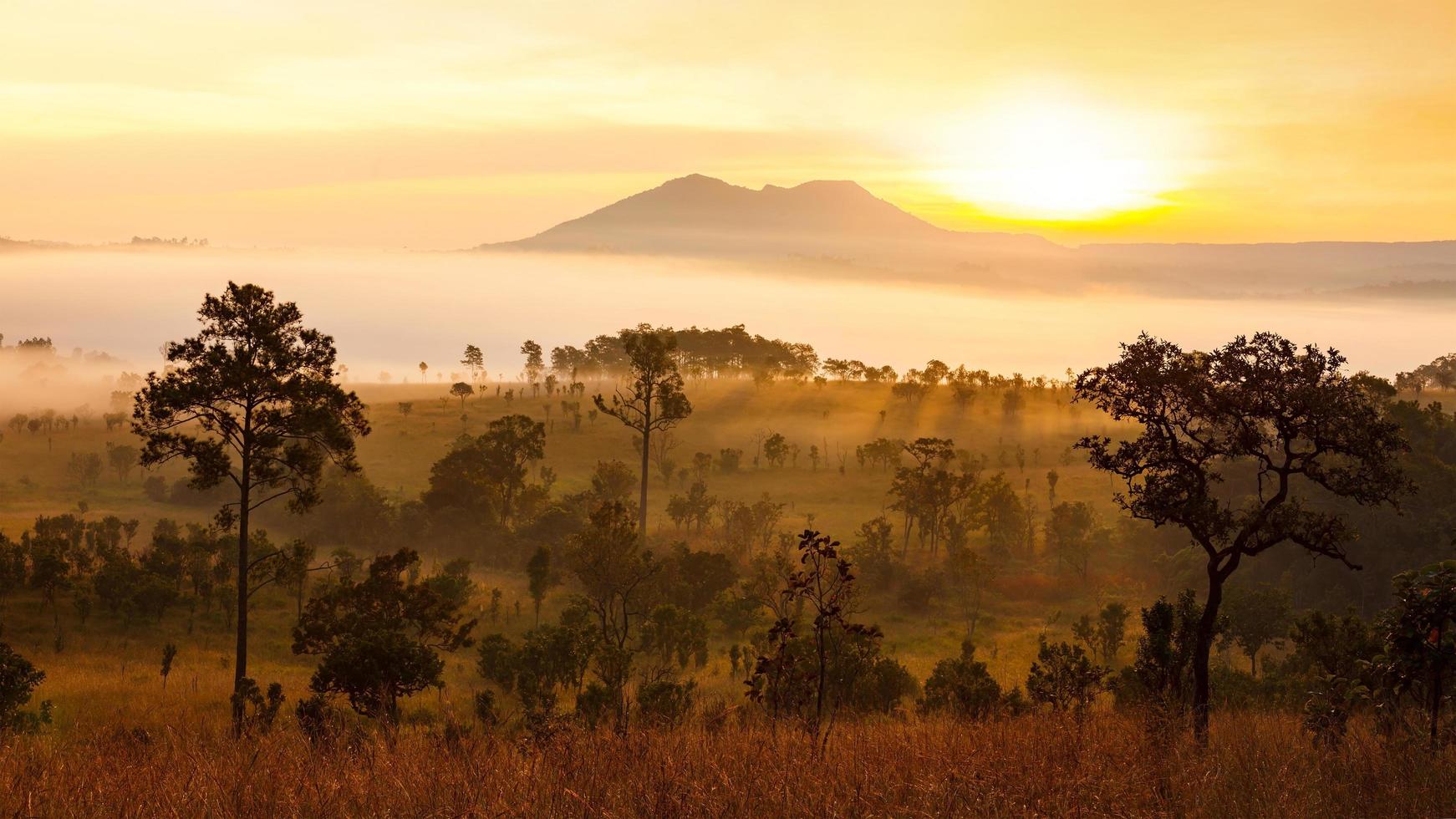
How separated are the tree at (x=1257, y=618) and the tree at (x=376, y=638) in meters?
36.4

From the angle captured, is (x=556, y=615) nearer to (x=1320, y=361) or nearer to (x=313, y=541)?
(x=313, y=541)

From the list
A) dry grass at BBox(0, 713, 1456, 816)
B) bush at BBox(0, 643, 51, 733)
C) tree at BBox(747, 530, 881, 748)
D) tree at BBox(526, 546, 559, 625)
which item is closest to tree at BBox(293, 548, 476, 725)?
bush at BBox(0, 643, 51, 733)

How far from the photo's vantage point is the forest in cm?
987

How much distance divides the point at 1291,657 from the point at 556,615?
1407 inches

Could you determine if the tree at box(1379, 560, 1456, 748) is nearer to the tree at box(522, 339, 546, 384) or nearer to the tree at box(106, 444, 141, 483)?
the tree at box(106, 444, 141, 483)

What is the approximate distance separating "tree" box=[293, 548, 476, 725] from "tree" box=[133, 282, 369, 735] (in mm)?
2972

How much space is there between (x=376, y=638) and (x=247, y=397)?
8.21 meters

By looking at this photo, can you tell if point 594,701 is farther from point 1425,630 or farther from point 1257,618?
point 1257,618

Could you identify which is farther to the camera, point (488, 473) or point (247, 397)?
point (488, 473)

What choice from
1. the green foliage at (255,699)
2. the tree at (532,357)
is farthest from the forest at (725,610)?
the tree at (532,357)

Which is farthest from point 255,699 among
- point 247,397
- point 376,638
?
point 247,397

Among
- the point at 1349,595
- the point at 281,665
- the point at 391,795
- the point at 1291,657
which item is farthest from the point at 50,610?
the point at 1349,595

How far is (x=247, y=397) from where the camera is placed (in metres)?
28.8

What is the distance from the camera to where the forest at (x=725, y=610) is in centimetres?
987
